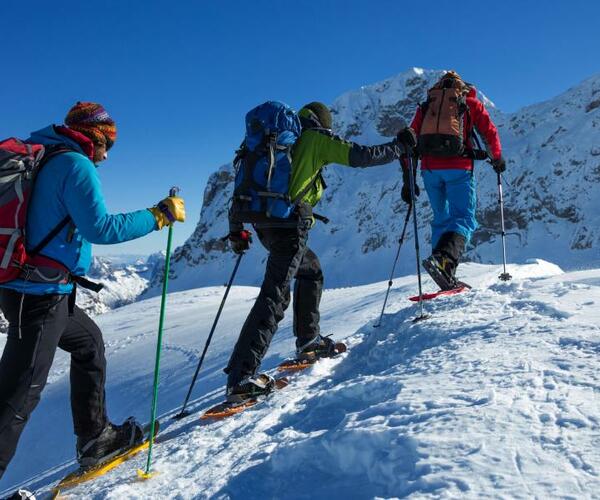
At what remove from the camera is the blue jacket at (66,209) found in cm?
243

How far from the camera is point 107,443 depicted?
2.97 m

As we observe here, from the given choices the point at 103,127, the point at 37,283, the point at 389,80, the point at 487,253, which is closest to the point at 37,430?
the point at 37,283

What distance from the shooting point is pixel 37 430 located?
19.0ft

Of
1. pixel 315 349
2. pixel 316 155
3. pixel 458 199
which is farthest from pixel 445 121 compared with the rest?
pixel 315 349

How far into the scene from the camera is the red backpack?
2.37 metres

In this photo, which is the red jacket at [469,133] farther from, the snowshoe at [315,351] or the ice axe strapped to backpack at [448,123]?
the snowshoe at [315,351]

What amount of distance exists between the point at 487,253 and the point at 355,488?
165 feet

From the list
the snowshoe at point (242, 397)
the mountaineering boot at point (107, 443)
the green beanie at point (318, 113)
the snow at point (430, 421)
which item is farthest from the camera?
the green beanie at point (318, 113)

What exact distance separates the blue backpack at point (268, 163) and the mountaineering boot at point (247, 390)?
1114mm

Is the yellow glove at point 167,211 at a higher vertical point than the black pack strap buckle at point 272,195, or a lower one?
lower

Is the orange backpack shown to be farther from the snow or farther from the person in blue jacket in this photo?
the person in blue jacket

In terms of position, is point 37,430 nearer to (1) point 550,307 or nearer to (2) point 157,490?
(2) point 157,490

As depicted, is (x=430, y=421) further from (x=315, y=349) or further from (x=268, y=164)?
(x=315, y=349)

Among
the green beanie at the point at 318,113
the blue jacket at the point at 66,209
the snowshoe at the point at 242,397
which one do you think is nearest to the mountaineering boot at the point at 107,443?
the snowshoe at the point at 242,397
